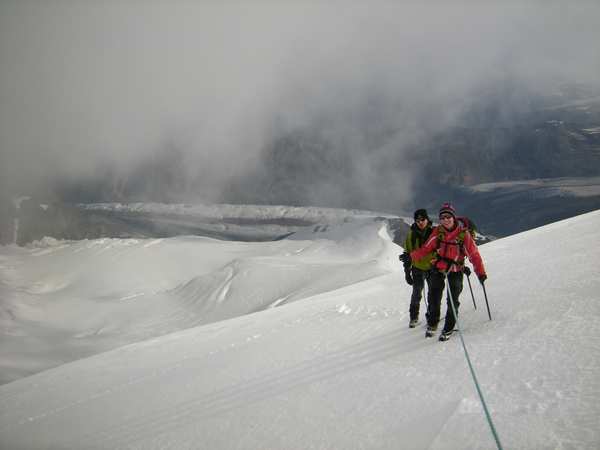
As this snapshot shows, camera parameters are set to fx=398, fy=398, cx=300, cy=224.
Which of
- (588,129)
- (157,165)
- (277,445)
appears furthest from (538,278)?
(157,165)

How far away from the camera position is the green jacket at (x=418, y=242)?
4850 millimetres

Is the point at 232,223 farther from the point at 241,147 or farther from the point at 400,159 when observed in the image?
the point at 400,159

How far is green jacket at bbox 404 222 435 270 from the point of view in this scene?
15.9 feet

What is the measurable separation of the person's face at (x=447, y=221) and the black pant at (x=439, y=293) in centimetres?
52

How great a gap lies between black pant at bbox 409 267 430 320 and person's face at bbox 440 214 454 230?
41.8 inches

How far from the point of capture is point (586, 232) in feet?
25.3

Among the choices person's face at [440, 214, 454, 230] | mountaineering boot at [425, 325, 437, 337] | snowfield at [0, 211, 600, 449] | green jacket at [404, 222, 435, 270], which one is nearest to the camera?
snowfield at [0, 211, 600, 449]

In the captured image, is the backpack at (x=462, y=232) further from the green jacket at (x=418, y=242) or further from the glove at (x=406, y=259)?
the glove at (x=406, y=259)

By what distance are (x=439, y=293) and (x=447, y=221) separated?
85cm

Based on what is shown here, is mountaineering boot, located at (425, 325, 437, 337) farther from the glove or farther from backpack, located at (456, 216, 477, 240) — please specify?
backpack, located at (456, 216, 477, 240)

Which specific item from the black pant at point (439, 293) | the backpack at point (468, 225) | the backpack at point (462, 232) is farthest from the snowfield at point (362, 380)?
the backpack at point (468, 225)

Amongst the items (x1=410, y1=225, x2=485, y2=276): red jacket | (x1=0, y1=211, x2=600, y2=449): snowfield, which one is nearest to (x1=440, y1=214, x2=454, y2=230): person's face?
(x1=410, y1=225, x2=485, y2=276): red jacket

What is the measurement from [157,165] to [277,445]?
169 meters

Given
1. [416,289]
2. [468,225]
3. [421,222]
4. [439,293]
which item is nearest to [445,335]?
[439,293]
